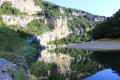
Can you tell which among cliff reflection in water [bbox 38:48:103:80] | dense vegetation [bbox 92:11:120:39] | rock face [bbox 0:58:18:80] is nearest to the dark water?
cliff reflection in water [bbox 38:48:103:80]

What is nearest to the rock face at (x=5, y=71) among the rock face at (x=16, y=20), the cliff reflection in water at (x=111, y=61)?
the cliff reflection in water at (x=111, y=61)

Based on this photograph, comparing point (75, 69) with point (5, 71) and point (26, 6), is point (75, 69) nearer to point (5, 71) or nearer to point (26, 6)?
point (5, 71)

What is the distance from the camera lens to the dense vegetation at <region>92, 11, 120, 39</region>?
794 inches

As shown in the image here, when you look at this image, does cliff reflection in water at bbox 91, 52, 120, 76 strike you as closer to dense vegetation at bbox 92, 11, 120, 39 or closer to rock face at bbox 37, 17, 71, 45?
dense vegetation at bbox 92, 11, 120, 39

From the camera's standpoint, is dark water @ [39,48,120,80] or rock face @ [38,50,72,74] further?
rock face @ [38,50,72,74]

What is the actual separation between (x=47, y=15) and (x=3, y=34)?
50.7 metres

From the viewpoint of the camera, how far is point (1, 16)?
27281 millimetres

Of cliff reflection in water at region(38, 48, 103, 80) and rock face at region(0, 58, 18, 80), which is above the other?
rock face at region(0, 58, 18, 80)

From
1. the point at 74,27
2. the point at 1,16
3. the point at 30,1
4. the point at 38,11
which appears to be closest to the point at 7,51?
the point at 1,16

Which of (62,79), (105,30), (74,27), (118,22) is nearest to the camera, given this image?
(62,79)

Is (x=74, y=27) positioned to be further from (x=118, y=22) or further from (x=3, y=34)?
(x=3, y=34)

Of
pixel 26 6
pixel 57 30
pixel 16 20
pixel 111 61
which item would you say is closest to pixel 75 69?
pixel 111 61

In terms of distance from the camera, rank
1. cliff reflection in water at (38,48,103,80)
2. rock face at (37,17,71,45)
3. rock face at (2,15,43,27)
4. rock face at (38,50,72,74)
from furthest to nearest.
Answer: rock face at (37,17,71,45), rock face at (2,15,43,27), rock face at (38,50,72,74), cliff reflection in water at (38,48,103,80)

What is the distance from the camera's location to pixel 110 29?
842 inches
